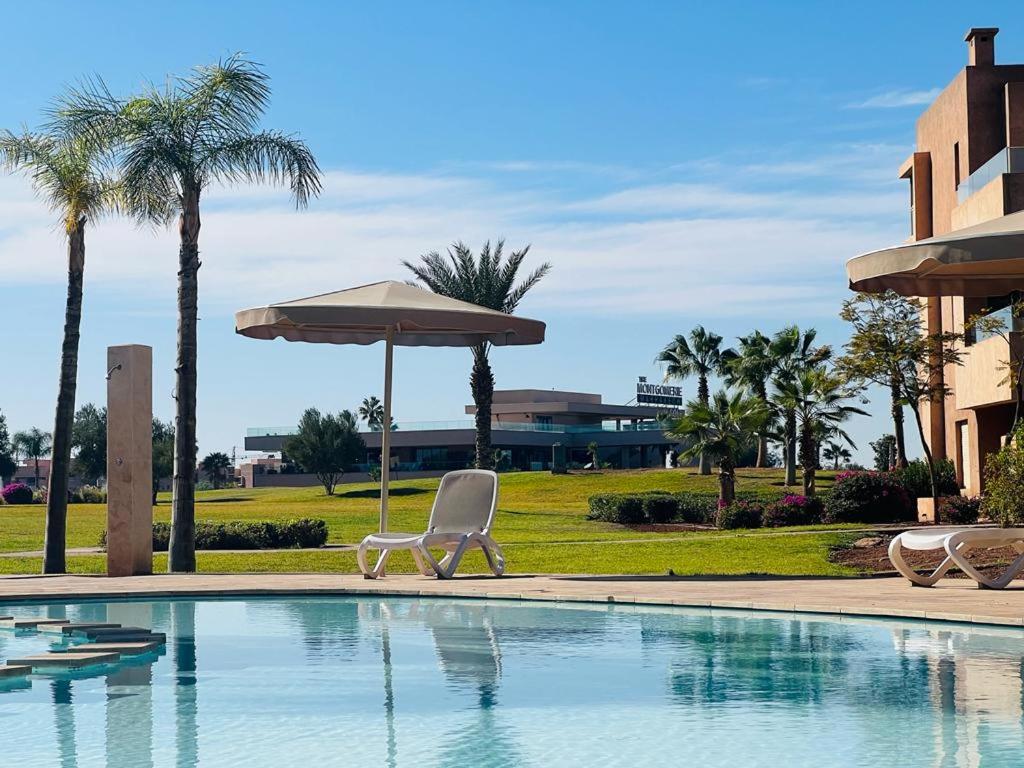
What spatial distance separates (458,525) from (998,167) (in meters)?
18.1

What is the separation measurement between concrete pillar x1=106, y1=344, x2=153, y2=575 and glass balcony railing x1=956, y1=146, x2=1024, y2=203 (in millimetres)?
19146

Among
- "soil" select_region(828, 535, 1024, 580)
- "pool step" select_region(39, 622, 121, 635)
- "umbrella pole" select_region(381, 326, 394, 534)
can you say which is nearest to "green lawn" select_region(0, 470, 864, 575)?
"soil" select_region(828, 535, 1024, 580)

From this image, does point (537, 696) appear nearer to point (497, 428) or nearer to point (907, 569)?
point (907, 569)

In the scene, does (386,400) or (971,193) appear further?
(971,193)

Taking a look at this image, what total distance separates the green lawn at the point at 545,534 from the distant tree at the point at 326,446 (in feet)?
5.21

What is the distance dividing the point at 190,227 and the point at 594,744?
13.1m

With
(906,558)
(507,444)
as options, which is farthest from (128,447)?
(507,444)

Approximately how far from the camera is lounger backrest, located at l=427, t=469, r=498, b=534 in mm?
15273

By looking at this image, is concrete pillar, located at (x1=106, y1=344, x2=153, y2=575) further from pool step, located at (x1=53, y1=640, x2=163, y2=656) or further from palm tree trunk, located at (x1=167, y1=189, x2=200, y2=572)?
pool step, located at (x1=53, y1=640, x2=163, y2=656)

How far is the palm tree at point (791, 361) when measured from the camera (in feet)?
158

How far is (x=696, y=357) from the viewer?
69062 mm

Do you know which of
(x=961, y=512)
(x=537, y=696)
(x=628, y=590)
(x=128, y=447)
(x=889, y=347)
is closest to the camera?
(x=537, y=696)

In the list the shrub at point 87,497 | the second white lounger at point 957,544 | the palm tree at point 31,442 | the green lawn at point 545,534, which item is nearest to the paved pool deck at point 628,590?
the second white lounger at point 957,544

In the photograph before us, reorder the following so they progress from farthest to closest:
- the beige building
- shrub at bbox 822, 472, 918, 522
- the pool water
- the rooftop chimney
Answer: the rooftop chimney, shrub at bbox 822, 472, 918, 522, the beige building, the pool water
